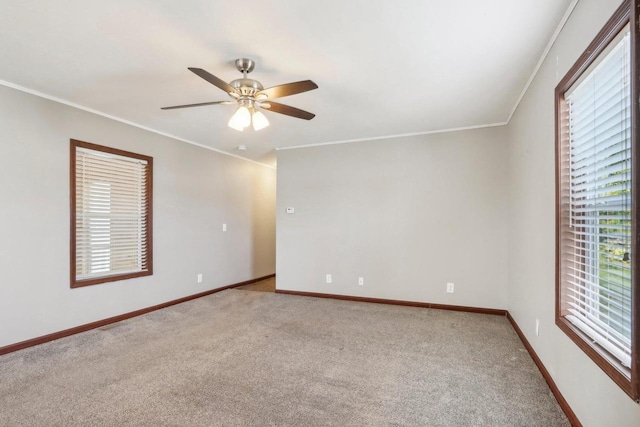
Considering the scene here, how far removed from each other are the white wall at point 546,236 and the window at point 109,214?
4.26 metres

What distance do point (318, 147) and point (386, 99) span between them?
1.92 metres

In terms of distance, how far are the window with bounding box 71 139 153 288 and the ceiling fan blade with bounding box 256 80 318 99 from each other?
2392mm

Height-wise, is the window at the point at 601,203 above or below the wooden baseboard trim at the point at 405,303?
above

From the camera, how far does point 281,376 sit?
7.60 feet

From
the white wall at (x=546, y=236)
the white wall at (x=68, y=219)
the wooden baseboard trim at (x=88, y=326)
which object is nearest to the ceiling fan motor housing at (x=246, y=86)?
the white wall at (x=546, y=236)

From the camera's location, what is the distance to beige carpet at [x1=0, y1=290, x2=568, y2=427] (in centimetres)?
186

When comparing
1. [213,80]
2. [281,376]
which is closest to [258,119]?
[213,80]

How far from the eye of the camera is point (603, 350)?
1.41 meters

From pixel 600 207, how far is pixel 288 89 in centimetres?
194

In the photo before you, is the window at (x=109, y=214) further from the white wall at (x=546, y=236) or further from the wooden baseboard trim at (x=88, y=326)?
the white wall at (x=546, y=236)

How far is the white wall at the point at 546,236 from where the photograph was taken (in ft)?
4.70

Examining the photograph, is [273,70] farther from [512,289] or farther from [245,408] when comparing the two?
[512,289]

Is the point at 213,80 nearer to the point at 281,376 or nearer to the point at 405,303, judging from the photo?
the point at 281,376

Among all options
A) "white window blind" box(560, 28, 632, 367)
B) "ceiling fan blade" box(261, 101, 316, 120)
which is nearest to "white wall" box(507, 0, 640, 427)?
"white window blind" box(560, 28, 632, 367)
